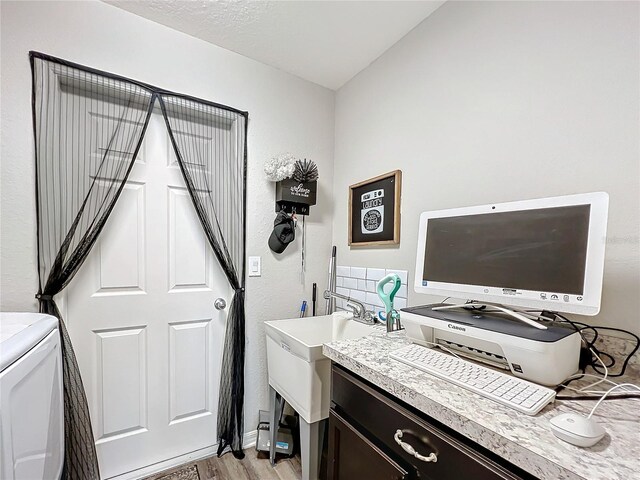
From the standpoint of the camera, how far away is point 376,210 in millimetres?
1746

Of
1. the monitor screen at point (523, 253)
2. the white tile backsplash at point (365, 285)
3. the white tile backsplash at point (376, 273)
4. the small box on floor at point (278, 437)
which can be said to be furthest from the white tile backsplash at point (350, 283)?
the small box on floor at point (278, 437)

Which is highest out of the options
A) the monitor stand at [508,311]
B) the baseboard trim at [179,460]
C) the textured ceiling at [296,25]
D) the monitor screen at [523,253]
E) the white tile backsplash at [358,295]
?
the textured ceiling at [296,25]

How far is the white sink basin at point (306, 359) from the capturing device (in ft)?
4.19

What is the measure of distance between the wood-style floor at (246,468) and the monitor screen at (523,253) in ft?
4.45

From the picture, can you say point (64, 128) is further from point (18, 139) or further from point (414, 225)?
point (414, 225)

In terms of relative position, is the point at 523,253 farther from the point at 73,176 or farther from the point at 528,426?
the point at 73,176

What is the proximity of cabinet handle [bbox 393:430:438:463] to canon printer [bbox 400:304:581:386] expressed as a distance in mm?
322

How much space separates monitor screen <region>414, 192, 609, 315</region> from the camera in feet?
2.35

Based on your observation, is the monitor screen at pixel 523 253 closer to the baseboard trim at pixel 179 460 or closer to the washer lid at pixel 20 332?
the washer lid at pixel 20 332

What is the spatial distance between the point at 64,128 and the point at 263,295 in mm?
1325

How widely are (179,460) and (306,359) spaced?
3.57 ft

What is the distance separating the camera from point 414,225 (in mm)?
1525

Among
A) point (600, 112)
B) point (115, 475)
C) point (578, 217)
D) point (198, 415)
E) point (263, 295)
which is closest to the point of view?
point (578, 217)

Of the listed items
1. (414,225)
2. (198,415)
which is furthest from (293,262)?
(198,415)
